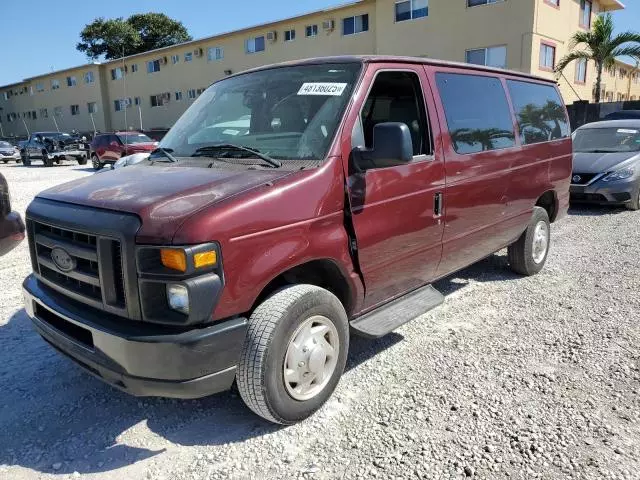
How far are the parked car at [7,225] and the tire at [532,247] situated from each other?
477 cm

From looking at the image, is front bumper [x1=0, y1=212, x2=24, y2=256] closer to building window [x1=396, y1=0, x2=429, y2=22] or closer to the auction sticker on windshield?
the auction sticker on windshield

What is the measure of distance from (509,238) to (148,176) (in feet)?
11.7

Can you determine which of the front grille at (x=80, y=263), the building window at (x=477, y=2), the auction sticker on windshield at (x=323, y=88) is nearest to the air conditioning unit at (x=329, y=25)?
→ the building window at (x=477, y=2)

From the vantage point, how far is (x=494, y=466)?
2.63 metres

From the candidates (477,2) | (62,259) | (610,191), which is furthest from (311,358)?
(477,2)

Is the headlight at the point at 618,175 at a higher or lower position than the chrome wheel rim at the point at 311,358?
higher

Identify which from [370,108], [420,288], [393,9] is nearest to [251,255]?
[370,108]

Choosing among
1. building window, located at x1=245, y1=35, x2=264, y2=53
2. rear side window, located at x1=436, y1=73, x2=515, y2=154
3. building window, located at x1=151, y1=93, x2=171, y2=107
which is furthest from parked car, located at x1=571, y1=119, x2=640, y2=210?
building window, located at x1=151, y1=93, x2=171, y2=107

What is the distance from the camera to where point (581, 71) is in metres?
26.1

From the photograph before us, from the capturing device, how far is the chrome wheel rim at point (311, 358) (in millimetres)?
2889

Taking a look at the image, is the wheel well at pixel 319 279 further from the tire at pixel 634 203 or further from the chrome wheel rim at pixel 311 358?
the tire at pixel 634 203

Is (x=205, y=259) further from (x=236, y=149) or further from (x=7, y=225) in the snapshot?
(x=7, y=225)

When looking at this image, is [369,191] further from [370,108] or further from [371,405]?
[371,405]

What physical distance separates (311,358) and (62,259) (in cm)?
151
